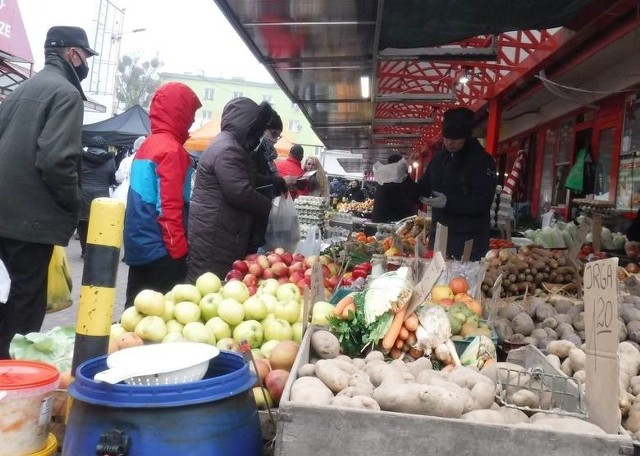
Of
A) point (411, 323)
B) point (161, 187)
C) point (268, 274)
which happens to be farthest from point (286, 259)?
point (411, 323)

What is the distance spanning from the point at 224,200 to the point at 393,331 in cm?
257

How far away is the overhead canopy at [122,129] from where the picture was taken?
14.7m

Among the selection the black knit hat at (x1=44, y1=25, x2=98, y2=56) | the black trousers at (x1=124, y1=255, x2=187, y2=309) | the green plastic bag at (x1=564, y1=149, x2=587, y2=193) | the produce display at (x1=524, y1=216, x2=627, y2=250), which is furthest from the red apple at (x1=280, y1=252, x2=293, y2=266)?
the green plastic bag at (x1=564, y1=149, x2=587, y2=193)

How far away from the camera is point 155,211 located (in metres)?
4.40

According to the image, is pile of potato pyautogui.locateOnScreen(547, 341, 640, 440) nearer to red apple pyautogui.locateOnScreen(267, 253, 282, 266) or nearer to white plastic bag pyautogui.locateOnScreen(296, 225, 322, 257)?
red apple pyautogui.locateOnScreen(267, 253, 282, 266)

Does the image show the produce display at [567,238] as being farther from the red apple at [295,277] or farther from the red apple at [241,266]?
the red apple at [241,266]

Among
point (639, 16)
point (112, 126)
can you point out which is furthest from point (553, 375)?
point (112, 126)

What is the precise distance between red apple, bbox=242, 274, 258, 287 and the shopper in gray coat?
24.1 inches

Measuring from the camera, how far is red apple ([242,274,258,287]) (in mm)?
4070

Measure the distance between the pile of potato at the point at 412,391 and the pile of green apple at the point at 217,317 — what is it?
2.08ft

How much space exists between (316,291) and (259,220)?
2385 millimetres

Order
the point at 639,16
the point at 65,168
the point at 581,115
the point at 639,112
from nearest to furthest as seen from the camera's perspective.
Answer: the point at 65,168
the point at 639,16
the point at 639,112
the point at 581,115

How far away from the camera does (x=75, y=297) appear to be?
783cm

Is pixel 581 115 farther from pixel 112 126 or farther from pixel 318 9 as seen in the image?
pixel 112 126
